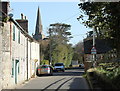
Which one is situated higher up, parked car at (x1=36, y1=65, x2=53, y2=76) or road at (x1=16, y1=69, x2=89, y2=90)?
parked car at (x1=36, y1=65, x2=53, y2=76)

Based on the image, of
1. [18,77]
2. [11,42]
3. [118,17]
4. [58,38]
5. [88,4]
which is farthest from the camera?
Answer: [58,38]

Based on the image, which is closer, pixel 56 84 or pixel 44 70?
pixel 56 84

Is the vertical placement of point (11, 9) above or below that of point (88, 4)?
above

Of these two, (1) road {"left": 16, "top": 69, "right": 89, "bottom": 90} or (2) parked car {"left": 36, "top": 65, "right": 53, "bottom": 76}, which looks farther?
(2) parked car {"left": 36, "top": 65, "right": 53, "bottom": 76}

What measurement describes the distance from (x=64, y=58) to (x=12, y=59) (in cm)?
5010

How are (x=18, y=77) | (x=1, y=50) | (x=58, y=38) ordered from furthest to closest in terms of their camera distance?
1. (x=58, y=38)
2. (x=18, y=77)
3. (x=1, y=50)

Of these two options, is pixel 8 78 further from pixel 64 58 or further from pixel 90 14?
pixel 64 58

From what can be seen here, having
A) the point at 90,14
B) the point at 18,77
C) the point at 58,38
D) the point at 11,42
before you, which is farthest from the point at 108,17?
the point at 58,38

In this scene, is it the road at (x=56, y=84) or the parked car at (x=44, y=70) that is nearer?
the road at (x=56, y=84)

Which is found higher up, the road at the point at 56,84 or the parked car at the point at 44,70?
the parked car at the point at 44,70

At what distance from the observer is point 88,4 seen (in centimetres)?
1163

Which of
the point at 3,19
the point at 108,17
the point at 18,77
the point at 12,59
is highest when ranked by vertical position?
the point at 3,19

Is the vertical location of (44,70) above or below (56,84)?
above

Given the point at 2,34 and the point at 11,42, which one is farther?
the point at 11,42
